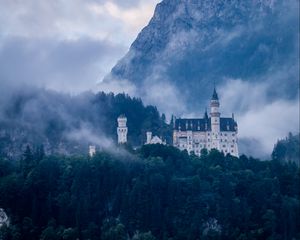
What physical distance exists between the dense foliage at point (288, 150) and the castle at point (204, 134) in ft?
40.6

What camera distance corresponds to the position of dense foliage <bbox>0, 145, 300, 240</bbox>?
89.8m

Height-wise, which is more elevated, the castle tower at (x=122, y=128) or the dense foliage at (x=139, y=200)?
the castle tower at (x=122, y=128)

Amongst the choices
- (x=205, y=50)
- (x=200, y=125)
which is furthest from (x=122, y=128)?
(x=205, y=50)

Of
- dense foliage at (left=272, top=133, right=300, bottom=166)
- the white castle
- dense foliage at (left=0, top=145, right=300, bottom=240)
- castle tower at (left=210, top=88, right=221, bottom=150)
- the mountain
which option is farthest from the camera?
the mountain

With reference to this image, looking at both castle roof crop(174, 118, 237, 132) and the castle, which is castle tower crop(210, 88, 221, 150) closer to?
the castle

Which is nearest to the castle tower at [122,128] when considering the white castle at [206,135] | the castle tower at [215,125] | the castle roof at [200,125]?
the white castle at [206,135]

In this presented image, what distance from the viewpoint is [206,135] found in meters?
122

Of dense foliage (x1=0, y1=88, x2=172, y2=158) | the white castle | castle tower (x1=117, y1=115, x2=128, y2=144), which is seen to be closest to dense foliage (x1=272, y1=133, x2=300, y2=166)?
the white castle

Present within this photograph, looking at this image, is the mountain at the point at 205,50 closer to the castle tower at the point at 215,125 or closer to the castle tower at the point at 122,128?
the castle tower at the point at 215,125

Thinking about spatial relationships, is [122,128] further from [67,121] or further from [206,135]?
[206,135]

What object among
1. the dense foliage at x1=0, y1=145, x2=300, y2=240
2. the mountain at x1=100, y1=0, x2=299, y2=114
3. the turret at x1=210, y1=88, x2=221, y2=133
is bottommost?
the dense foliage at x1=0, y1=145, x2=300, y2=240

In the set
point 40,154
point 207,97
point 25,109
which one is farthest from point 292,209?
point 207,97

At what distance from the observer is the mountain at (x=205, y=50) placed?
174750mm

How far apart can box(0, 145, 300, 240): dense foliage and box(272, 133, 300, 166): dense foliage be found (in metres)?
31.2
